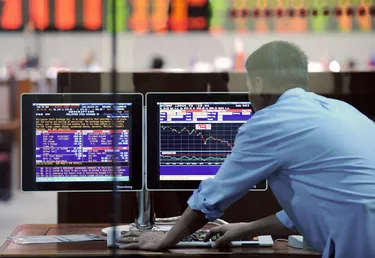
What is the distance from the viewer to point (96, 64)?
2.68 meters

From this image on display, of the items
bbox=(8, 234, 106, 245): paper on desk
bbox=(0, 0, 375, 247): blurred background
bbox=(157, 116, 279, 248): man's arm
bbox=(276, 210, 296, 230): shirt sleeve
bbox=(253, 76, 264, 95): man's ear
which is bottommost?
bbox=(8, 234, 106, 245): paper on desk

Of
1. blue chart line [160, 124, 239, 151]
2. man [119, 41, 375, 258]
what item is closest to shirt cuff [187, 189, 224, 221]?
man [119, 41, 375, 258]

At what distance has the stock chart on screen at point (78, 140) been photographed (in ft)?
8.71

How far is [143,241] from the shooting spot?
2.39m

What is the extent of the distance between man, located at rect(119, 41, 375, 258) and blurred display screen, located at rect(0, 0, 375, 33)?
0.49 metres

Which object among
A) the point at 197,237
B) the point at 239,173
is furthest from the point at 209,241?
the point at 239,173

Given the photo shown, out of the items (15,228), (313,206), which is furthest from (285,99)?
(15,228)

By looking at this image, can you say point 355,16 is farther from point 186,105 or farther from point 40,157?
point 40,157

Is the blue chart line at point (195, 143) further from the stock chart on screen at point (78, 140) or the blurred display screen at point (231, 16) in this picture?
the blurred display screen at point (231, 16)

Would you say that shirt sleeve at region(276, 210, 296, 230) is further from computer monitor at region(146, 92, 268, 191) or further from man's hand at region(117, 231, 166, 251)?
man's hand at region(117, 231, 166, 251)

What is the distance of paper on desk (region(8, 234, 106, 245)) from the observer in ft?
8.23

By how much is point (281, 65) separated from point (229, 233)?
57 cm

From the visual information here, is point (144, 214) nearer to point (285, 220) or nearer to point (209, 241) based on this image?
point (209, 241)

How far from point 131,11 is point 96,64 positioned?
30cm
